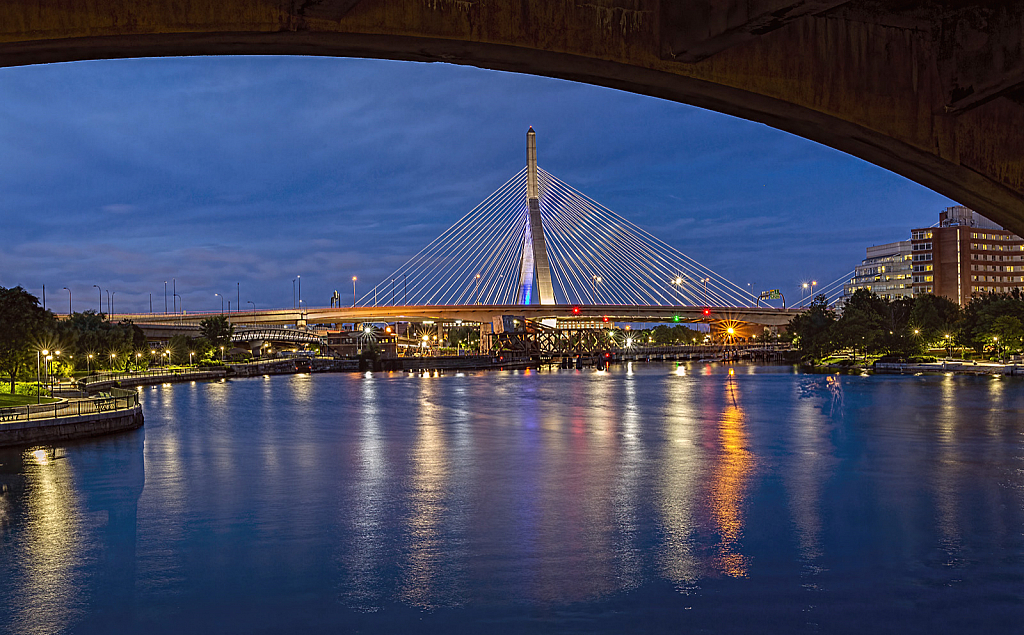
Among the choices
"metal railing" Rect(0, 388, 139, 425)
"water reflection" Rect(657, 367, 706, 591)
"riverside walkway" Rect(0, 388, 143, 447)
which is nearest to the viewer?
"water reflection" Rect(657, 367, 706, 591)

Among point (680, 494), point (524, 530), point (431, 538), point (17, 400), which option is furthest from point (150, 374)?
point (524, 530)

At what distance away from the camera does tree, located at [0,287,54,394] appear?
4716 centimetres

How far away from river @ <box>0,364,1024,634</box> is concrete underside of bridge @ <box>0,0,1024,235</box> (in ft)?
33.7

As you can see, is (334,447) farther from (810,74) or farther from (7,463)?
(810,74)

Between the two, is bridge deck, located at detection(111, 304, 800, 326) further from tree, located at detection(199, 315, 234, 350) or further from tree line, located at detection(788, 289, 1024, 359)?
tree line, located at detection(788, 289, 1024, 359)

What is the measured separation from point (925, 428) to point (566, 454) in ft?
61.5

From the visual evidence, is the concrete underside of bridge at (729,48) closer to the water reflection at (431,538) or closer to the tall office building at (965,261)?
the water reflection at (431,538)

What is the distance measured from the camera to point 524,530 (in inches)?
835

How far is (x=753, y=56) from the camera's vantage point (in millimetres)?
5918

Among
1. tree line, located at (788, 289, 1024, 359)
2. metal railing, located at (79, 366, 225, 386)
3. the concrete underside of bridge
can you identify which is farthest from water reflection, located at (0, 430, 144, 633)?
tree line, located at (788, 289, 1024, 359)

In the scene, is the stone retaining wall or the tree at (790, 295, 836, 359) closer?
the stone retaining wall

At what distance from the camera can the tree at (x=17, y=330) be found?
4716 centimetres

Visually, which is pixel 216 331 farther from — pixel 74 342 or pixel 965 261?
pixel 965 261

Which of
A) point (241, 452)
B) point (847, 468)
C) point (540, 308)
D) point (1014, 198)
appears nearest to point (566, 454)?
point (847, 468)
